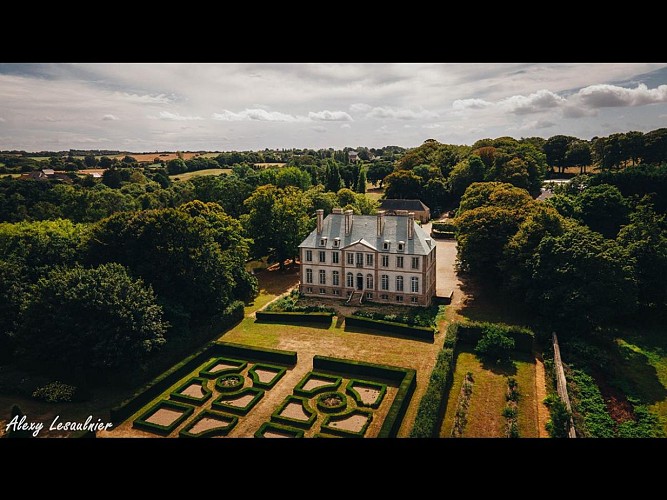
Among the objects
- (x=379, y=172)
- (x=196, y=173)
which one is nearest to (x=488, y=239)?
(x=379, y=172)

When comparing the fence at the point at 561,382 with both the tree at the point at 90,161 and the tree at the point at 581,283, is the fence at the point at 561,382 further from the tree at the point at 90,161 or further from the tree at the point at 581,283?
the tree at the point at 90,161

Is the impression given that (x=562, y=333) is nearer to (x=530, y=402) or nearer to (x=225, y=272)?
(x=530, y=402)

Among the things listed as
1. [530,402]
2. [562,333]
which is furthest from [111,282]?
[562,333]

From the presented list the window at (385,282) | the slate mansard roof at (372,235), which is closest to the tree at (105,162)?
the slate mansard roof at (372,235)

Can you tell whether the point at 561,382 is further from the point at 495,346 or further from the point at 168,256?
the point at 168,256

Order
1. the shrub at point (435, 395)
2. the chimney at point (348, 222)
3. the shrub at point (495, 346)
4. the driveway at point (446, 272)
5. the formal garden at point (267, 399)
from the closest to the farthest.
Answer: the shrub at point (435, 395), the formal garden at point (267, 399), the shrub at point (495, 346), the chimney at point (348, 222), the driveway at point (446, 272)

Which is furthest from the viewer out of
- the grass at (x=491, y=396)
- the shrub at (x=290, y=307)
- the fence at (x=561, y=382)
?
the shrub at (x=290, y=307)
